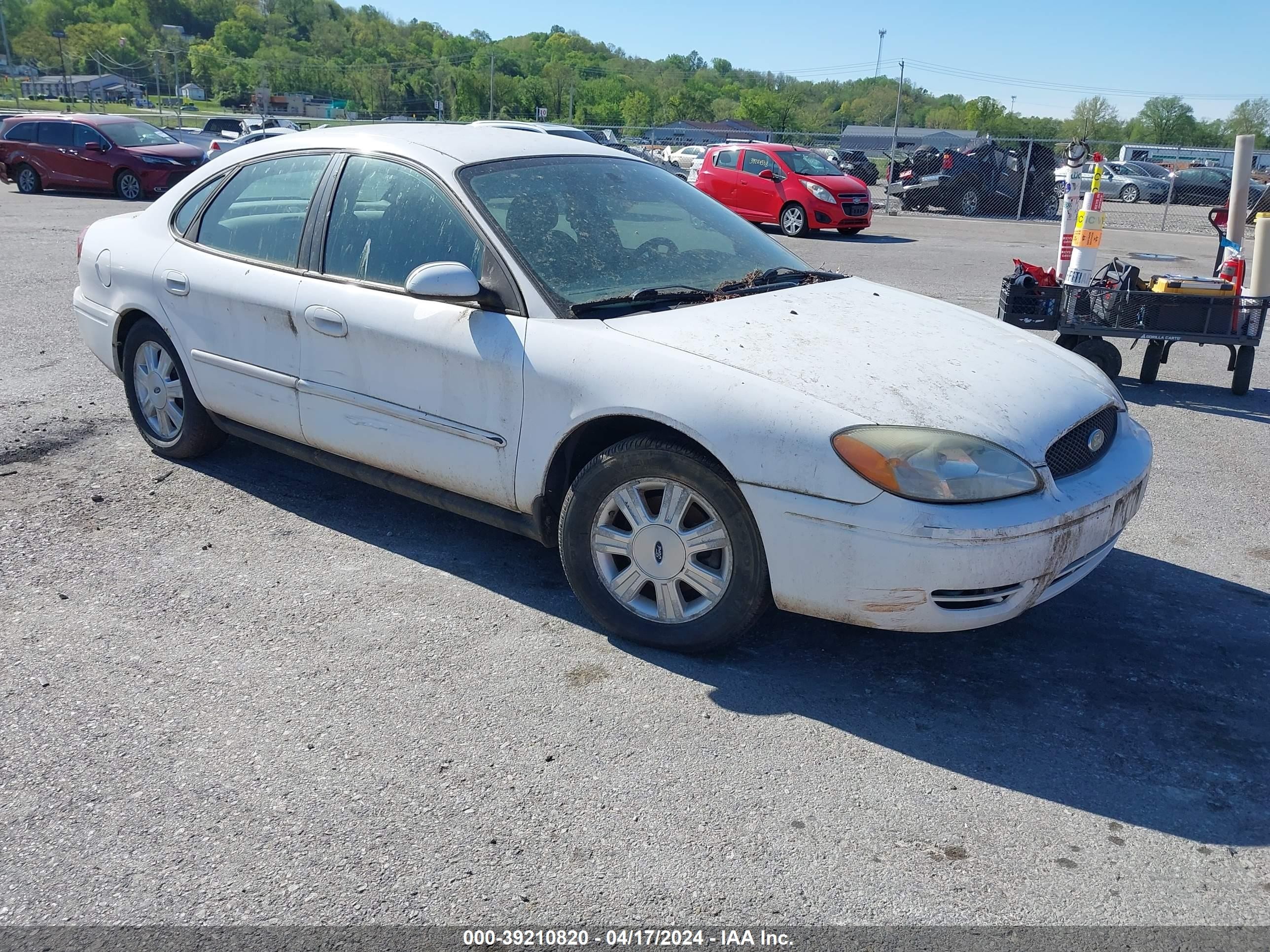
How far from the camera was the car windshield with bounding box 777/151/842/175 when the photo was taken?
19.0 metres

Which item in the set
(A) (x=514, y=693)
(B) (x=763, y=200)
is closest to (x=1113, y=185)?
(B) (x=763, y=200)

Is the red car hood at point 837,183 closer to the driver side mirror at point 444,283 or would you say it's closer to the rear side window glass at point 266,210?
the rear side window glass at point 266,210

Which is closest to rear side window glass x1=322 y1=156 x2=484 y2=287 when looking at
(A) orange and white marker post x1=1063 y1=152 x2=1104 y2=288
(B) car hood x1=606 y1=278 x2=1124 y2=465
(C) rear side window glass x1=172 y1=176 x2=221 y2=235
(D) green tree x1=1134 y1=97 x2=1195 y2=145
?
(B) car hood x1=606 y1=278 x2=1124 y2=465

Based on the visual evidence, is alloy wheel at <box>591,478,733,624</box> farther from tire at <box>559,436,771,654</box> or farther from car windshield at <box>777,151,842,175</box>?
car windshield at <box>777,151,842,175</box>

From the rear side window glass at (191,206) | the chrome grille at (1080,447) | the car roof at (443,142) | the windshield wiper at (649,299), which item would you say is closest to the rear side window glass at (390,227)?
the car roof at (443,142)

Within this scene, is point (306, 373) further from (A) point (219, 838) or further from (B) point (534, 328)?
(A) point (219, 838)

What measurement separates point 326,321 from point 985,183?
2514 cm

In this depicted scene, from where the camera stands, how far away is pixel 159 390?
518 cm

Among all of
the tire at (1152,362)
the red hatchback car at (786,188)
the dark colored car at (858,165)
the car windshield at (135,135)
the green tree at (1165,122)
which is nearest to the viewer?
the tire at (1152,362)

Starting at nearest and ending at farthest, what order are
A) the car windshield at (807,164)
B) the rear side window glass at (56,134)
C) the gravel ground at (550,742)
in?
the gravel ground at (550,742), the car windshield at (807,164), the rear side window glass at (56,134)

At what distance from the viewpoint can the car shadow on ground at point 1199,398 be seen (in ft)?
23.5

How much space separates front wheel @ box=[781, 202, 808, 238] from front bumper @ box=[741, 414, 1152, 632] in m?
16.1

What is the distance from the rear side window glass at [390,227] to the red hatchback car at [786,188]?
15.2 m

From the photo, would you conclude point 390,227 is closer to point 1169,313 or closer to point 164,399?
point 164,399
